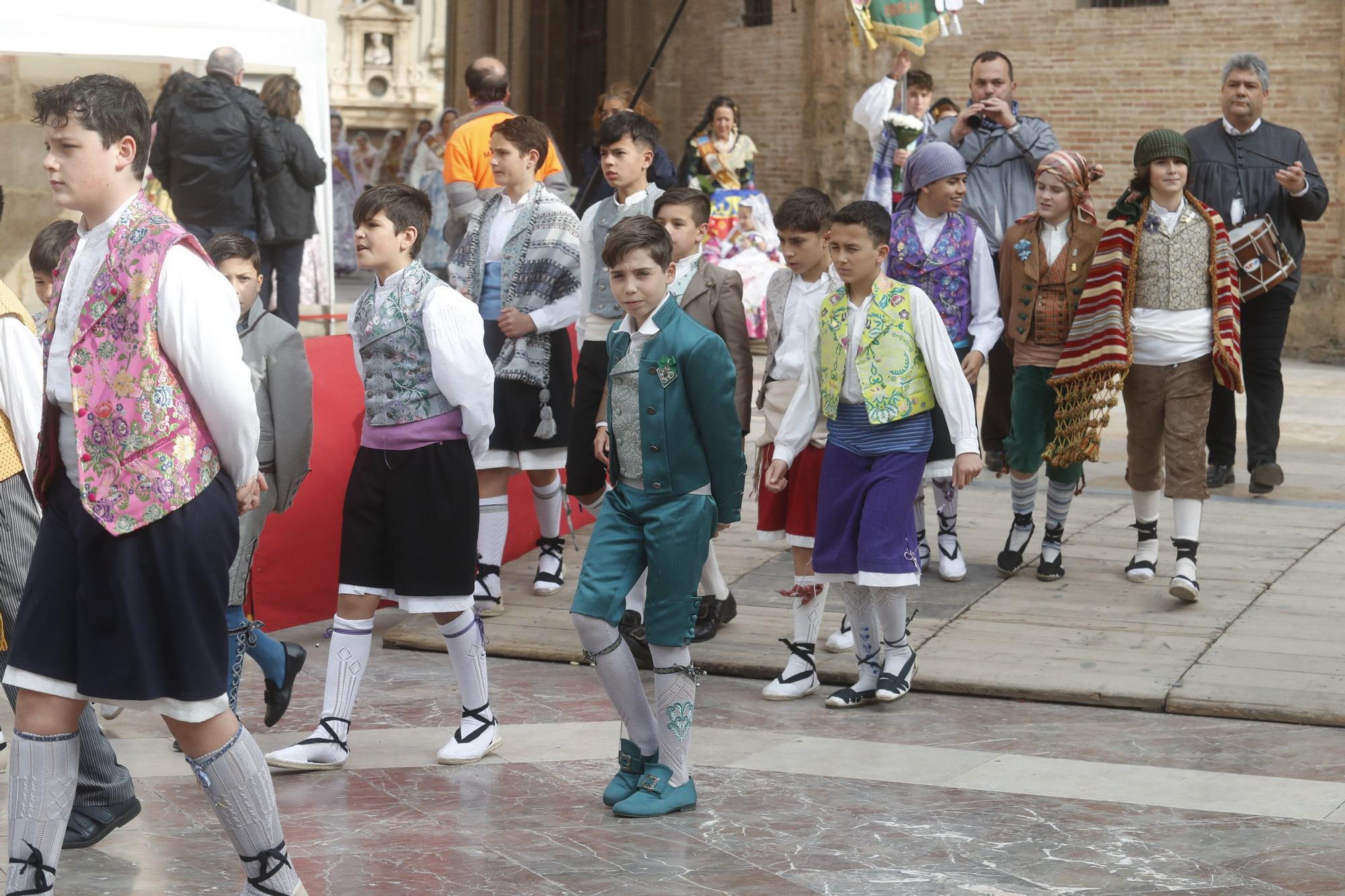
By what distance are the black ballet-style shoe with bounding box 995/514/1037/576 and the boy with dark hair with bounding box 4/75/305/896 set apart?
4.65 metres

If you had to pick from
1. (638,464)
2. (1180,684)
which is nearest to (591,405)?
(638,464)

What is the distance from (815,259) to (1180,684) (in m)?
1.97

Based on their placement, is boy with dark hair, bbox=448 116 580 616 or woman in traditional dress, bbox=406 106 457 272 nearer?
boy with dark hair, bbox=448 116 580 616

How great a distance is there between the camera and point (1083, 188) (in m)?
7.73

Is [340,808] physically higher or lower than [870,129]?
lower

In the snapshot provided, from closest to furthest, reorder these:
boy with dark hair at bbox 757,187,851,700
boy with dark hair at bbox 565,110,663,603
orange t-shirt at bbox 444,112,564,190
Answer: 1. boy with dark hair at bbox 757,187,851,700
2. boy with dark hair at bbox 565,110,663,603
3. orange t-shirt at bbox 444,112,564,190

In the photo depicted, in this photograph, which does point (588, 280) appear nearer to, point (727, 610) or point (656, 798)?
point (727, 610)

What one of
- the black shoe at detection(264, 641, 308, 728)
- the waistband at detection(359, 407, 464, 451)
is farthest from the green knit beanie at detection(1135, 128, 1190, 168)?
the black shoe at detection(264, 641, 308, 728)

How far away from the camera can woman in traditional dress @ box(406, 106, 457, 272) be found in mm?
21922

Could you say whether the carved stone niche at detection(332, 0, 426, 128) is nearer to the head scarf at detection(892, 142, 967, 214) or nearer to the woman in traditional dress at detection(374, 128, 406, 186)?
the woman in traditional dress at detection(374, 128, 406, 186)

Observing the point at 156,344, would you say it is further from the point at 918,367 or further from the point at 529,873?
the point at 918,367

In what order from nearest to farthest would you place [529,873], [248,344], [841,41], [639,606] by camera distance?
[529,873] → [248,344] → [639,606] → [841,41]

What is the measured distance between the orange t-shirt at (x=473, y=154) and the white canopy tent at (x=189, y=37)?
409cm

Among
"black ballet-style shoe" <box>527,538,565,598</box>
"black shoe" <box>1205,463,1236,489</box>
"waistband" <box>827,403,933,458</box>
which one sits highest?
"waistband" <box>827,403,933,458</box>
